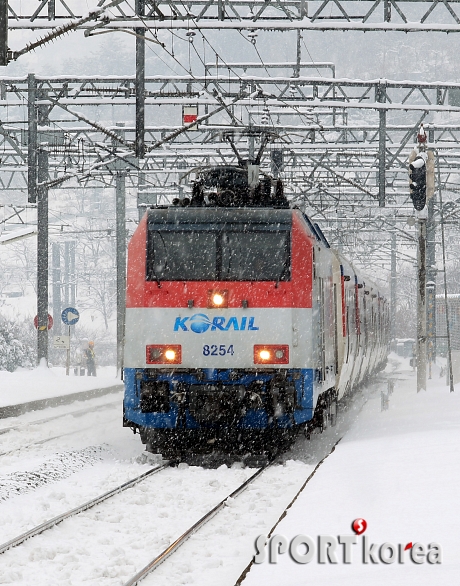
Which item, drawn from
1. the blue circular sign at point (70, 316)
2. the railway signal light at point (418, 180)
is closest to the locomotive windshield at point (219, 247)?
the railway signal light at point (418, 180)

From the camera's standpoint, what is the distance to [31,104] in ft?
81.9

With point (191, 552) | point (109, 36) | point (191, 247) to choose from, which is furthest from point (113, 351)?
point (109, 36)

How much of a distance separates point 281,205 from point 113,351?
6985cm

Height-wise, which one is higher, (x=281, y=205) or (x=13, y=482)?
(x=281, y=205)

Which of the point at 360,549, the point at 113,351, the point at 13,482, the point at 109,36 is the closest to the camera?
the point at 360,549

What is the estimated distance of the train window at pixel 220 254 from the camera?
13312 mm

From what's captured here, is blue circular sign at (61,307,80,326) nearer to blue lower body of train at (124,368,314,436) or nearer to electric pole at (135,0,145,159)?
electric pole at (135,0,145,159)

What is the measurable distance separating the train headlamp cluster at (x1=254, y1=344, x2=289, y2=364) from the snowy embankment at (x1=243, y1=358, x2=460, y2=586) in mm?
1322

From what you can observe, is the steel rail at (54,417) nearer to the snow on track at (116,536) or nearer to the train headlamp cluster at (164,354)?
the train headlamp cluster at (164,354)

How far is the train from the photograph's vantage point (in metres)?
13.0

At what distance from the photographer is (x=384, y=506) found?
28.1ft

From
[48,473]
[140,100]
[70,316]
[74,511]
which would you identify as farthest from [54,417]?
[74,511]

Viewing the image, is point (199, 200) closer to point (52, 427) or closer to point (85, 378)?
point (52, 427)

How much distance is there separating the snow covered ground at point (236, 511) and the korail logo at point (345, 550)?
0.21 feet
